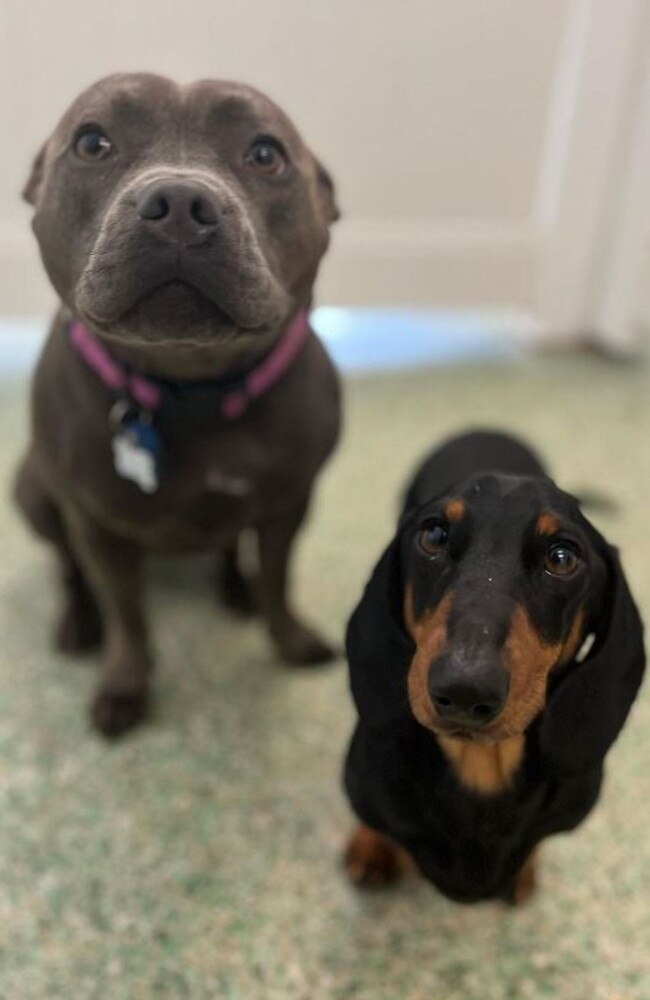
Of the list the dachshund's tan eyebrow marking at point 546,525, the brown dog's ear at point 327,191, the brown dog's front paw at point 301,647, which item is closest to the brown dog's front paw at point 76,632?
the brown dog's front paw at point 301,647

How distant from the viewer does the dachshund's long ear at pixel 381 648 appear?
2.68ft

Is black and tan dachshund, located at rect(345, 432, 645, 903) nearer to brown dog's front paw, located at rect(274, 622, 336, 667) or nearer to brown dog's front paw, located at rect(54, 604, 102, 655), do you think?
brown dog's front paw, located at rect(274, 622, 336, 667)

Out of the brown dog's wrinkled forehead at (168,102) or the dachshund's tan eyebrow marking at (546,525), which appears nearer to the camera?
the dachshund's tan eyebrow marking at (546,525)

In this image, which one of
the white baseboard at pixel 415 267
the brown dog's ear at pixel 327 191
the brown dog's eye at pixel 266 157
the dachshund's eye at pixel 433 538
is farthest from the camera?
the white baseboard at pixel 415 267

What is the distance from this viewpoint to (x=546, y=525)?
77 cm

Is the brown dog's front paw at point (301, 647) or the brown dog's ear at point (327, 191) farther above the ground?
the brown dog's ear at point (327, 191)

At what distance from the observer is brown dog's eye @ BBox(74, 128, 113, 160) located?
2.89ft

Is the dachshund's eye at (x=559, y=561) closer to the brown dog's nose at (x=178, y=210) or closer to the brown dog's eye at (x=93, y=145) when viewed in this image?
the brown dog's nose at (x=178, y=210)

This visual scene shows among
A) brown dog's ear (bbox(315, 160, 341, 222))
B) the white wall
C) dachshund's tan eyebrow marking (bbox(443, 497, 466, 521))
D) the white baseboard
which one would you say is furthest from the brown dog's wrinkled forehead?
the white baseboard

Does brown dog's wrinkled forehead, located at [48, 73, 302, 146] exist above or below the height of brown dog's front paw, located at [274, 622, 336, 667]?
above

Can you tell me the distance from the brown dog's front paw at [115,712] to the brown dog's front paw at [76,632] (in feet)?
0.39

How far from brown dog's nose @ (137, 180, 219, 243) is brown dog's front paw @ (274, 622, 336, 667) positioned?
616 millimetres

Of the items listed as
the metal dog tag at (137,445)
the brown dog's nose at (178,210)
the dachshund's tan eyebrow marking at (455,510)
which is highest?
the brown dog's nose at (178,210)

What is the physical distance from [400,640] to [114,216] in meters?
0.43
